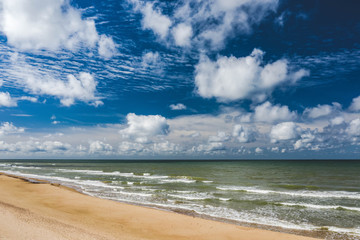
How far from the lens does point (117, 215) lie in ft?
45.2

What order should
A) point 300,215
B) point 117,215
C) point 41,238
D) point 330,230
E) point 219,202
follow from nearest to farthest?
point 41,238
point 330,230
point 117,215
point 300,215
point 219,202

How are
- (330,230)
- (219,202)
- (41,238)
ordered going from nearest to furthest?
(41,238) < (330,230) < (219,202)

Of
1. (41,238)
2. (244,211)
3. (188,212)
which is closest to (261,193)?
(244,211)

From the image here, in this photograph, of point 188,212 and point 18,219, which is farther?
point 188,212

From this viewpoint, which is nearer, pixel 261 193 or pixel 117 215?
pixel 117 215

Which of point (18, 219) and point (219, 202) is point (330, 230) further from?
point (18, 219)

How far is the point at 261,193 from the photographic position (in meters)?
23.5

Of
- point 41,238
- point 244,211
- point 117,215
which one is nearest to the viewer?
point 41,238

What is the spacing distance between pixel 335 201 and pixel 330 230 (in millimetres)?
9359

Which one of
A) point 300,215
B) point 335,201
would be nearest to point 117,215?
point 300,215

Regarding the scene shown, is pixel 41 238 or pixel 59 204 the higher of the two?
pixel 41 238

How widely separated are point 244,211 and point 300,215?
12.0 ft

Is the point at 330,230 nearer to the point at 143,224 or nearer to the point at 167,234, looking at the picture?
the point at 167,234

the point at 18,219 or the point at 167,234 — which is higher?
the point at 18,219
